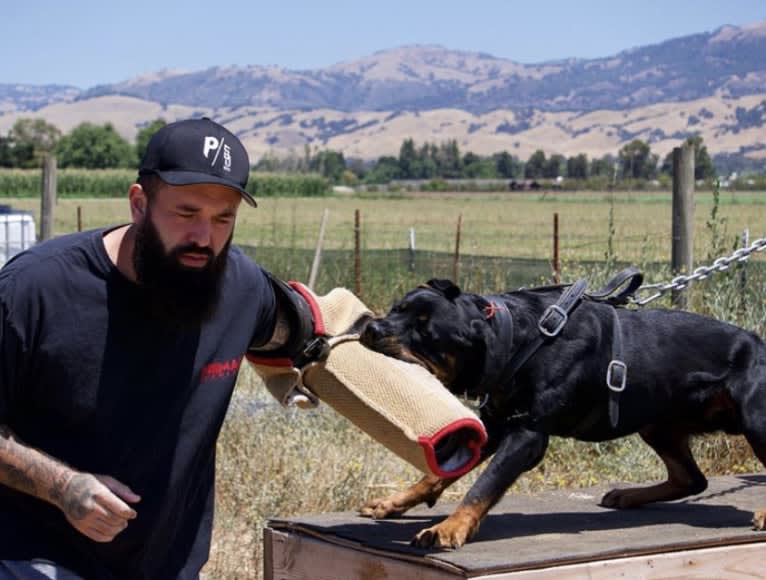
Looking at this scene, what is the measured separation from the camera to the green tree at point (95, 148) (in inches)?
4222

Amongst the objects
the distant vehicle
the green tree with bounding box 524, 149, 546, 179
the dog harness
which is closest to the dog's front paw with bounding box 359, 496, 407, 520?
the dog harness

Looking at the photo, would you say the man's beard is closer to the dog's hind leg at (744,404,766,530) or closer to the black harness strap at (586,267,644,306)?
the black harness strap at (586,267,644,306)

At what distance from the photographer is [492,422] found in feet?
14.0

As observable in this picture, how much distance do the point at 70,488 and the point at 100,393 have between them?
11.1 inches

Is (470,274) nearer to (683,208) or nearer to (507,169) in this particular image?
(683,208)

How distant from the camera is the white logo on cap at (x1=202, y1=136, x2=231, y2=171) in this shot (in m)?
2.99

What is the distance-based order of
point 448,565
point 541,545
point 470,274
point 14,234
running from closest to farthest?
point 448,565 < point 541,545 < point 470,274 < point 14,234

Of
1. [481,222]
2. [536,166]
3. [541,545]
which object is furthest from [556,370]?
[536,166]

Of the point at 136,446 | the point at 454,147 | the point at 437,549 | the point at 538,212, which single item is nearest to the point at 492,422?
the point at 437,549

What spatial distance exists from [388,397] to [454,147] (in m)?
168

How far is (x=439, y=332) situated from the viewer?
4.02 metres

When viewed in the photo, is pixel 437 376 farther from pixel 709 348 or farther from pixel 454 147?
pixel 454 147

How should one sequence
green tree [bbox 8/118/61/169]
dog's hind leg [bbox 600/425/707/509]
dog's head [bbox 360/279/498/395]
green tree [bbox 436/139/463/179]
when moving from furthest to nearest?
green tree [bbox 436/139/463/179] → green tree [bbox 8/118/61/169] → dog's hind leg [bbox 600/425/707/509] → dog's head [bbox 360/279/498/395]

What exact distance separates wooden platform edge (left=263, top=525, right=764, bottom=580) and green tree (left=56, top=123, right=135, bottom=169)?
100 metres
